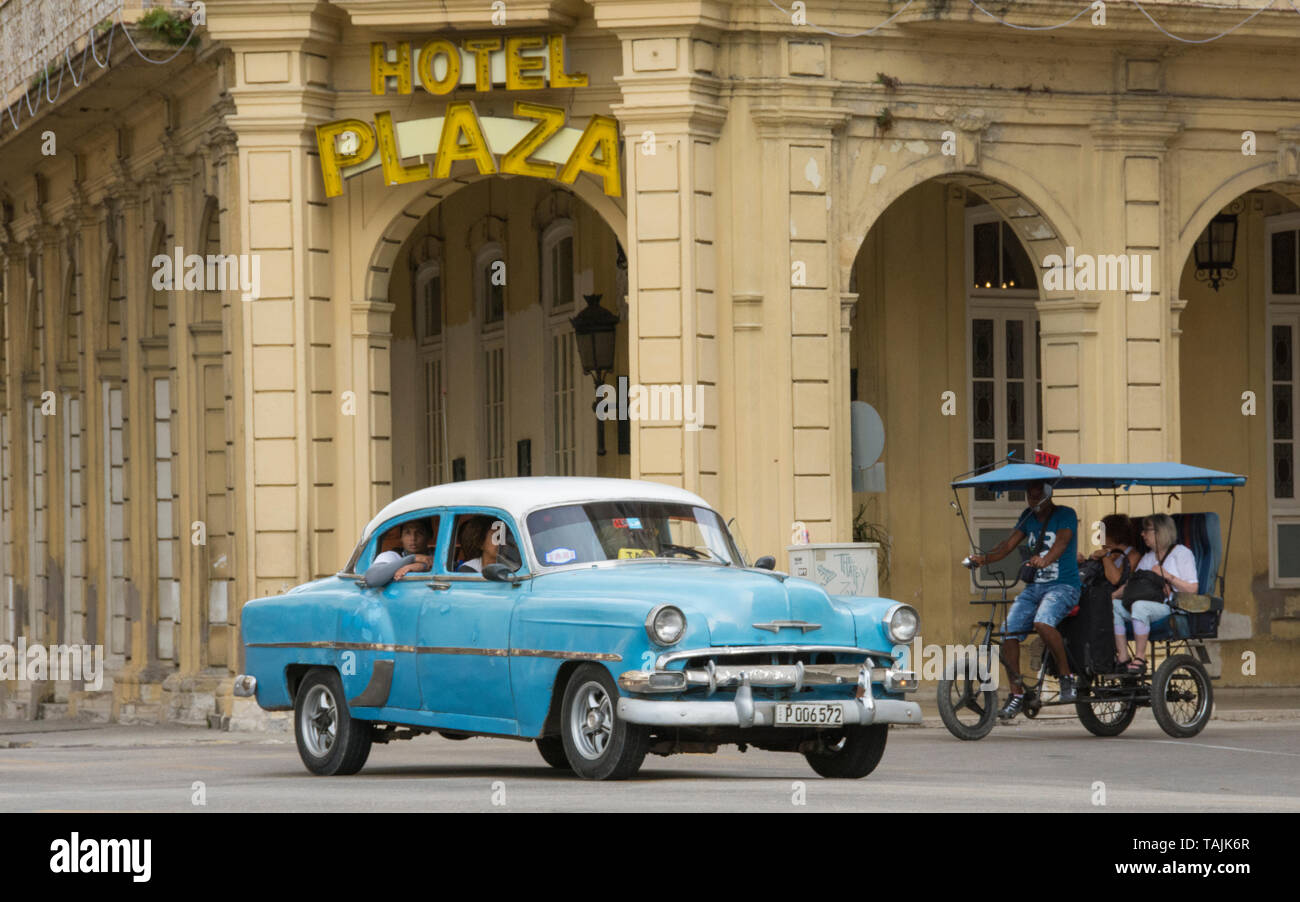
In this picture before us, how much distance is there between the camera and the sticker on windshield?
12391mm

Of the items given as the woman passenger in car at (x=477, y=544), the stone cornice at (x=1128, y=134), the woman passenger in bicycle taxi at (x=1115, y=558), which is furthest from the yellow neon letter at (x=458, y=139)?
the woman passenger in car at (x=477, y=544)

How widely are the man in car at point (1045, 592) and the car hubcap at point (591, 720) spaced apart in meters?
4.93

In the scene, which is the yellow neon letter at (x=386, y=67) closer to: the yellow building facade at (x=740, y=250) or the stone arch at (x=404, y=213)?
the yellow building facade at (x=740, y=250)

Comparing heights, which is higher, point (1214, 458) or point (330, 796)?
point (1214, 458)

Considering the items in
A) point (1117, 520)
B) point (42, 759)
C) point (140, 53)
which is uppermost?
point (140, 53)

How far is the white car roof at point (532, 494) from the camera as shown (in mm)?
12641

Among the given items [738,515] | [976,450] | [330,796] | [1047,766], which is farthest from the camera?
[976,450]

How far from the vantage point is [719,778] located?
12250 millimetres

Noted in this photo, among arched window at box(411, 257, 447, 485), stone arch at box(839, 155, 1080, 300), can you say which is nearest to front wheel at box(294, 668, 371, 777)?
stone arch at box(839, 155, 1080, 300)

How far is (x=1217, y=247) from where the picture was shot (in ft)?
75.6

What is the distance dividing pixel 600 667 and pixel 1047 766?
3.40 metres

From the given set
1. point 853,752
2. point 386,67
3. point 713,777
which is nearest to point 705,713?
point 713,777

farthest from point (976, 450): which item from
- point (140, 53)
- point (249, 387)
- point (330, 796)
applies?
point (330, 796)

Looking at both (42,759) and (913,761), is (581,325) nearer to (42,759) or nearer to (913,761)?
(42,759)
